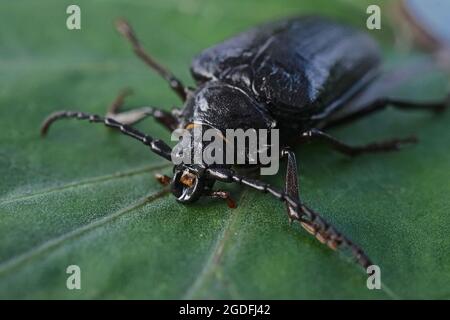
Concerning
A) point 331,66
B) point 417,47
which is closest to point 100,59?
point 331,66

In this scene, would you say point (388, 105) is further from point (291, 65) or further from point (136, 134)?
point (136, 134)

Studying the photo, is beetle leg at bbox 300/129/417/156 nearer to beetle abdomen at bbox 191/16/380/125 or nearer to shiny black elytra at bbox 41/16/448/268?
shiny black elytra at bbox 41/16/448/268

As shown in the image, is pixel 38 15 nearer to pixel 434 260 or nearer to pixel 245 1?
pixel 245 1

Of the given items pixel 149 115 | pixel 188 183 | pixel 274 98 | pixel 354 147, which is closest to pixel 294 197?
pixel 188 183

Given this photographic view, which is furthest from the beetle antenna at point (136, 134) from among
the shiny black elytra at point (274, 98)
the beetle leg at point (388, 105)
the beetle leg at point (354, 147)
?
the beetle leg at point (388, 105)

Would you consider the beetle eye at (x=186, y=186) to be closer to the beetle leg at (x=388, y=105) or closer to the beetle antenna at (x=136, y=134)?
the beetle antenna at (x=136, y=134)
